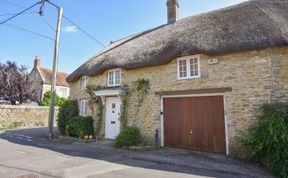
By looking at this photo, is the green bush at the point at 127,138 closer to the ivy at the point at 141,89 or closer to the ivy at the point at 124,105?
the ivy at the point at 124,105

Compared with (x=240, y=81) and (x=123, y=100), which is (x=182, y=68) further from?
(x=123, y=100)

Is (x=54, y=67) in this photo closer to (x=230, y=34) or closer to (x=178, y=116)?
(x=178, y=116)

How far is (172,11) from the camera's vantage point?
1548 centimetres

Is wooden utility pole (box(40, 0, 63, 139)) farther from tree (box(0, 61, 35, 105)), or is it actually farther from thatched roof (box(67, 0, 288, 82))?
tree (box(0, 61, 35, 105))

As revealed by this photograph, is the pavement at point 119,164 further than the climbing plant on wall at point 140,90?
No

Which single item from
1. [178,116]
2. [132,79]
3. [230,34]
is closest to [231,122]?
[178,116]

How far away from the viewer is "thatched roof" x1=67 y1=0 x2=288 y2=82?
810 cm

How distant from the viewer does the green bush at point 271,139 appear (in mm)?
6312

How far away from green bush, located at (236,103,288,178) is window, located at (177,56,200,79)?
318 centimetres

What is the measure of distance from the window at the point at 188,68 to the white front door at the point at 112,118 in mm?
4234

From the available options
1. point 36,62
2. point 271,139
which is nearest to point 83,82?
Result: point 271,139

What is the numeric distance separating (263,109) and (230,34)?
3388mm

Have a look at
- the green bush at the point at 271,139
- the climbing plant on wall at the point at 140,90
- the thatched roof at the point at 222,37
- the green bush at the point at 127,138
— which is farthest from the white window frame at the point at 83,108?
the green bush at the point at 271,139

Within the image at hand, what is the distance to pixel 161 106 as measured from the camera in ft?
34.6
